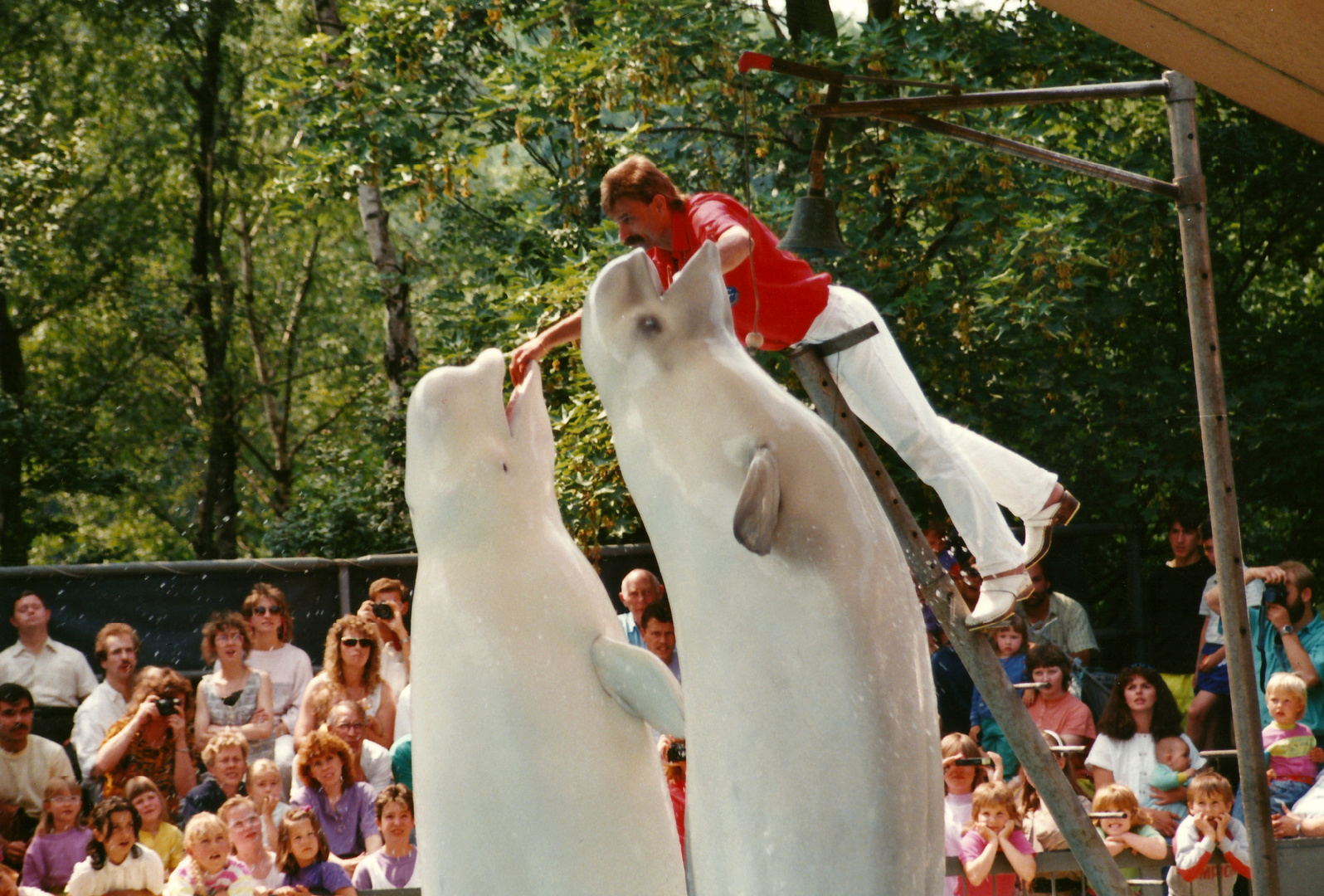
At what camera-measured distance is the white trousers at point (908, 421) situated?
13.1ft

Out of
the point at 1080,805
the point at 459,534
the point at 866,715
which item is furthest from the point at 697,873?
the point at 1080,805

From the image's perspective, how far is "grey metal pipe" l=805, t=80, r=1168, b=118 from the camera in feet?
12.9

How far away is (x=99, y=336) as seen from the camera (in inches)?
823

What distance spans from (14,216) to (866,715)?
58.6 ft

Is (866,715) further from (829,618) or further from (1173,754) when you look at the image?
(1173,754)

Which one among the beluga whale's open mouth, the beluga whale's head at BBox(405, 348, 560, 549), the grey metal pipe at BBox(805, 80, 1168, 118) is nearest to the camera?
the beluga whale's head at BBox(405, 348, 560, 549)

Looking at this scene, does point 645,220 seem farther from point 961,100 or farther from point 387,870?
point 387,870

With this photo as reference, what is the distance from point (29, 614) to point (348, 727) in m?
2.44

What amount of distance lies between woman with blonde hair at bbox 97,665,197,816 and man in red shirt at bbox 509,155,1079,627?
4595 millimetres

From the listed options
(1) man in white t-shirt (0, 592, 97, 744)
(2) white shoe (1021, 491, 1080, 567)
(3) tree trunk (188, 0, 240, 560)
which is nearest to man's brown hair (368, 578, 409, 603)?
(1) man in white t-shirt (0, 592, 97, 744)

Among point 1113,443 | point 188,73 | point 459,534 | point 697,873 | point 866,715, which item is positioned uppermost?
point 188,73

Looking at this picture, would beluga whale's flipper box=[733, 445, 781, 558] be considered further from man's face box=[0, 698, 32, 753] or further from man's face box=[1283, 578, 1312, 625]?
man's face box=[0, 698, 32, 753]

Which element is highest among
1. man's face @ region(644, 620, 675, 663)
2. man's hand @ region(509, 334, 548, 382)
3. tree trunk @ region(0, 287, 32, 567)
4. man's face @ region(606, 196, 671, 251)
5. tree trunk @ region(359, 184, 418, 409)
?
tree trunk @ region(359, 184, 418, 409)

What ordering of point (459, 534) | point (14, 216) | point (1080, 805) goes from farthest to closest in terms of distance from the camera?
point (14, 216) < point (1080, 805) < point (459, 534)
